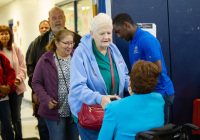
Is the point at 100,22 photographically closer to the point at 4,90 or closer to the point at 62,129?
the point at 62,129

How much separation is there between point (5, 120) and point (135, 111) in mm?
2725

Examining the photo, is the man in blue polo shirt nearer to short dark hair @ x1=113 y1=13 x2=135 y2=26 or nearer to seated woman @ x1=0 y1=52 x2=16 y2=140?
short dark hair @ x1=113 y1=13 x2=135 y2=26

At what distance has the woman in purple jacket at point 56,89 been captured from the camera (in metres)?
2.80

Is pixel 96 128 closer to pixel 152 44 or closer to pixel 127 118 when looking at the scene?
pixel 127 118

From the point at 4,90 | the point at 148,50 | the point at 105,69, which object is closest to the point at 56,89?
the point at 105,69

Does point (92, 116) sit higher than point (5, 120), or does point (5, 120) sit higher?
point (92, 116)

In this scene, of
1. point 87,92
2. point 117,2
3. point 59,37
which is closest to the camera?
point 87,92

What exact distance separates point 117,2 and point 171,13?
85 cm

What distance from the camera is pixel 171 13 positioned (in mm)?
3549

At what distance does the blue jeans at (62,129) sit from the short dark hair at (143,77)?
51.9 inches

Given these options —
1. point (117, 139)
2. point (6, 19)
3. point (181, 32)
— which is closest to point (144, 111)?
point (117, 139)

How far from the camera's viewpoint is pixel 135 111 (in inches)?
66.9

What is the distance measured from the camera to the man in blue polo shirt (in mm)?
2697

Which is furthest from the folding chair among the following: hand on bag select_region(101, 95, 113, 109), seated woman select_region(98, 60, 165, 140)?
hand on bag select_region(101, 95, 113, 109)
